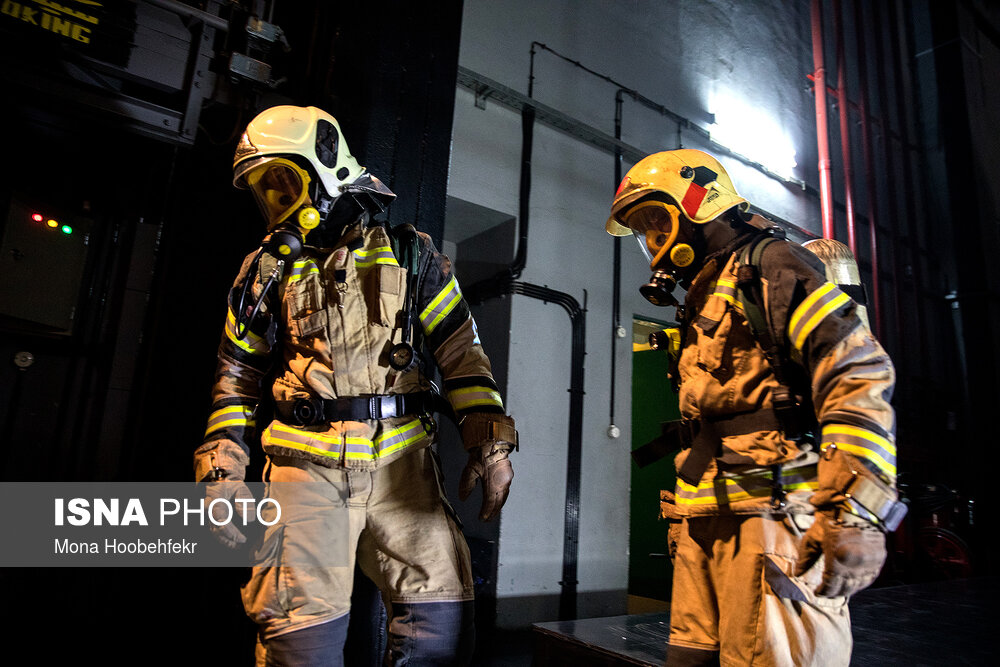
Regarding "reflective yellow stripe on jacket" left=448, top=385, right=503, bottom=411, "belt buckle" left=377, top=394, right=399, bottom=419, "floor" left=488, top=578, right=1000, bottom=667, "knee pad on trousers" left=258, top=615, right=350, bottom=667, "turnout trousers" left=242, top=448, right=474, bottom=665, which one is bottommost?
"floor" left=488, top=578, right=1000, bottom=667

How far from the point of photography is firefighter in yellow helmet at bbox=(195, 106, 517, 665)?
5.89ft

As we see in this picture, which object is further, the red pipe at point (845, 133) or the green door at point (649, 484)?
the red pipe at point (845, 133)

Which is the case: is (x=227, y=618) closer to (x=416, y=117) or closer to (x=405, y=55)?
(x=416, y=117)

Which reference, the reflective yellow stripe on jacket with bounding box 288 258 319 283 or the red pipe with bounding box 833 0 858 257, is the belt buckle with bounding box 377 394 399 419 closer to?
the reflective yellow stripe on jacket with bounding box 288 258 319 283

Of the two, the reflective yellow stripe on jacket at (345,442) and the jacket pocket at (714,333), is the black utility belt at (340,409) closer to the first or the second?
the reflective yellow stripe on jacket at (345,442)

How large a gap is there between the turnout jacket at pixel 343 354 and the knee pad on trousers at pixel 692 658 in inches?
34.5

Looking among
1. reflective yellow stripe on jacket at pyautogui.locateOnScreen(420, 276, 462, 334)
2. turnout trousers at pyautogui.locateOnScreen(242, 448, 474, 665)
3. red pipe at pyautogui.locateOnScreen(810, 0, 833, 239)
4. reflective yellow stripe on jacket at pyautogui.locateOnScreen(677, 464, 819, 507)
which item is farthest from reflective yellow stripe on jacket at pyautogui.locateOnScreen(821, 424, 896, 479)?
red pipe at pyautogui.locateOnScreen(810, 0, 833, 239)

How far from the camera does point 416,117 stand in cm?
300

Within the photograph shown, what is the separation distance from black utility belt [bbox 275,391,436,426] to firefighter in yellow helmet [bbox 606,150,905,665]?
Result: 0.88 metres

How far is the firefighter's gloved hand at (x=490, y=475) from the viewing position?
6.12 ft

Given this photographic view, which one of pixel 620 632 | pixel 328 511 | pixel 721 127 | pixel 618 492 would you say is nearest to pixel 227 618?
pixel 328 511

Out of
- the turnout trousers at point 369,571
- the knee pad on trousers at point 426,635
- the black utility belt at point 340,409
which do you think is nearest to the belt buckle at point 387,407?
the black utility belt at point 340,409

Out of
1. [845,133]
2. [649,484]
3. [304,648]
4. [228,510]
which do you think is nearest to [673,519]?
[304,648]

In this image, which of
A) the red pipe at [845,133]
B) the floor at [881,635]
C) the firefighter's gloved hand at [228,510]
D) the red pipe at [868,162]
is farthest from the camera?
the red pipe at [868,162]
